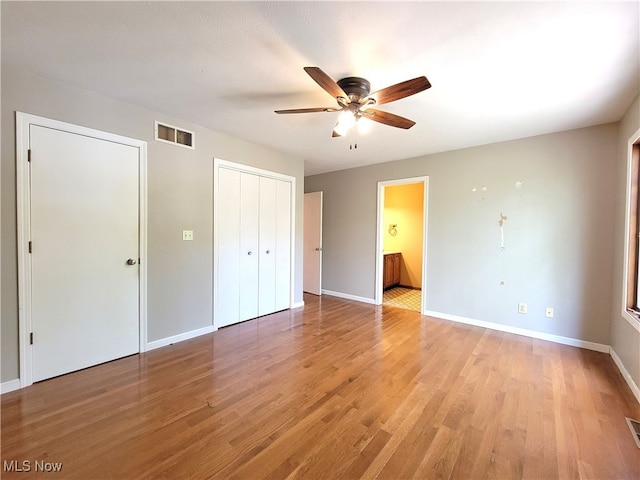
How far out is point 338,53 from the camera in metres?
1.79

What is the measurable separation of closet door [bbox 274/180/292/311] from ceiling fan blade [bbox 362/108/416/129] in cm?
217

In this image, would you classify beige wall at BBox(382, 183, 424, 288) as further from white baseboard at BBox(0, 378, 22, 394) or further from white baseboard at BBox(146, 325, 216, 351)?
white baseboard at BBox(0, 378, 22, 394)

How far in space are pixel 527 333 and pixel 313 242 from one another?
3492 millimetres

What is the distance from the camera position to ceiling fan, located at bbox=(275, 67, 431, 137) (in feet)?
5.65

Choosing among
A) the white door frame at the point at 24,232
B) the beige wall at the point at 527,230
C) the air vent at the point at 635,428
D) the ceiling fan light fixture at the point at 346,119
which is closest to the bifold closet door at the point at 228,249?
the white door frame at the point at 24,232

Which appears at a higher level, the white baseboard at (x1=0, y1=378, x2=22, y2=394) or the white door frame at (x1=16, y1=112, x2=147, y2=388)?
the white door frame at (x1=16, y1=112, x2=147, y2=388)

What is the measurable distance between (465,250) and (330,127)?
8.12 feet

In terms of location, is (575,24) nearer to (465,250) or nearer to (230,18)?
(230,18)

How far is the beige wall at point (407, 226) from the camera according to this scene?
6.11 meters

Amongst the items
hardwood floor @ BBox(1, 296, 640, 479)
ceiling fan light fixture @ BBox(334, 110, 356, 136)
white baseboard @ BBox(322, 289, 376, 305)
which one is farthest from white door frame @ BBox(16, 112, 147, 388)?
white baseboard @ BBox(322, 289, 376, 305)

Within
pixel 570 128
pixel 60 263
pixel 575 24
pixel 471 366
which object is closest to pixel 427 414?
pixel 471 366

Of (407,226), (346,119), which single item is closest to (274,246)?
(346,119)

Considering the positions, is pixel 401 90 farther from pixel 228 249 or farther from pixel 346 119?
pixel 228 249

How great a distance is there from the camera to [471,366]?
2.57 metres
